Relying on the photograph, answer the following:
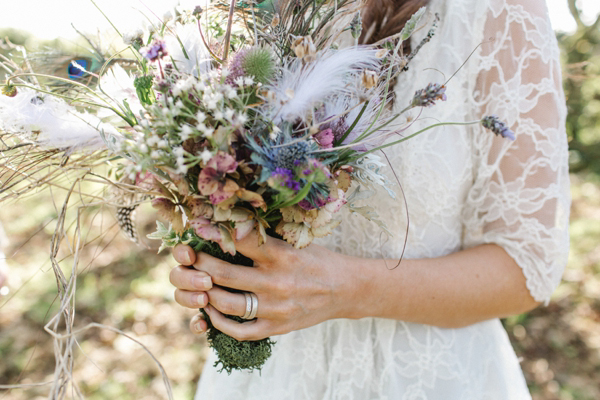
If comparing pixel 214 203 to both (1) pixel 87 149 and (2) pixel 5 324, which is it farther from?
(2) pixel 5 324

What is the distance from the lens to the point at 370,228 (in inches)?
47.1

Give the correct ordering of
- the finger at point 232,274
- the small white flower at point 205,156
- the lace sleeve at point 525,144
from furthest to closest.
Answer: the lace sleeve at point 525,144
the finger at point 232,274
the small white flower at point 205,156

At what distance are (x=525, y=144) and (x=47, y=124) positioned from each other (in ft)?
3.49

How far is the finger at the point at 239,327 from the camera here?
89cm

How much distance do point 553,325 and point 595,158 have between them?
51.8 inches

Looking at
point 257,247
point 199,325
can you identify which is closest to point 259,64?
→ point 257,247

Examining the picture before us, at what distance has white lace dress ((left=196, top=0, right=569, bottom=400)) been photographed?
3.46 feet

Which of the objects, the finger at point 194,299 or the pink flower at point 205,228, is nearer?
the pink flower at point 205,228

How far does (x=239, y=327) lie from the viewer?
896 millimetres

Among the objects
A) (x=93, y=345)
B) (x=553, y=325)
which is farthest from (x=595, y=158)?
(x=93, y=345)

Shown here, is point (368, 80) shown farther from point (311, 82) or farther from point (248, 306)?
point (248, 306)

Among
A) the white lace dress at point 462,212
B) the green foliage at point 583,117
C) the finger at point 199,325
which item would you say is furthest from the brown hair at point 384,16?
the green foliage at point 583,117

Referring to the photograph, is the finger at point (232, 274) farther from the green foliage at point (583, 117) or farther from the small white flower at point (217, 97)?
the green foliage at point (583, 117)

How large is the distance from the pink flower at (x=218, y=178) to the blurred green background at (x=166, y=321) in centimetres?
246
